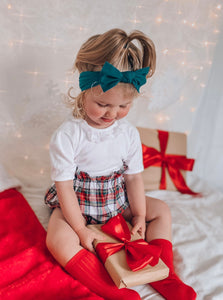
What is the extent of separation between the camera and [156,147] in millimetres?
1459

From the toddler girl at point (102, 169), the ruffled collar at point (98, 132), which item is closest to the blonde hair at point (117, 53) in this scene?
the toddler girl at point (102, 169)

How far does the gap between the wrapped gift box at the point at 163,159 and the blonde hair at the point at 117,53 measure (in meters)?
0.57

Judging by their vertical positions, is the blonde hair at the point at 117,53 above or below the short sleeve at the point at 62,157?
above

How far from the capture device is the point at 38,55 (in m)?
1.23

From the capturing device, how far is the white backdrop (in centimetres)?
120

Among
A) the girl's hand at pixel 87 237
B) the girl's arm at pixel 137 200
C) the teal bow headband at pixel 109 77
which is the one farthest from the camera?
the girl's arm at pixel 137 200

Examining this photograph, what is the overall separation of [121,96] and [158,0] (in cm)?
67

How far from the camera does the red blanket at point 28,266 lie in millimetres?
813

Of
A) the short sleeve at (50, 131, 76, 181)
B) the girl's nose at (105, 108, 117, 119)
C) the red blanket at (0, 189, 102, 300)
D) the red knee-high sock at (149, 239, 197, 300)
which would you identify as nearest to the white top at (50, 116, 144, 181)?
the short sleeve at (50, 131, 76, 181)

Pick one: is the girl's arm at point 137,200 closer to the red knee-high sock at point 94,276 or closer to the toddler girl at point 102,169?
the toddler girl at point 102,169

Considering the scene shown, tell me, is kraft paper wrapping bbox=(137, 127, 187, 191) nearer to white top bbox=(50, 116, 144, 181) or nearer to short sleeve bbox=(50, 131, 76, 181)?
white top bbox=(50, 116, 144, 181)

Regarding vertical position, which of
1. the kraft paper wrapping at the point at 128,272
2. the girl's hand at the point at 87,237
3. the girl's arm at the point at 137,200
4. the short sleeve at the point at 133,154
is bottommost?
the kraft paper wrapping at the point at 128,272

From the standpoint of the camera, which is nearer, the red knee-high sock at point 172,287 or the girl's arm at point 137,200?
the red knee-high sock at point 172,287

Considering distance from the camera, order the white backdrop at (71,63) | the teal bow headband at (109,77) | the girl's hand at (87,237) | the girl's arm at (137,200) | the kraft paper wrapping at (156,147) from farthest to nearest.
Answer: the kraft paper wrapping at (156,147), the white backdrop at (71,63), the girl's arm at (137,200), the girl's hand at (87,237), the teal bow headband at (109,77)
